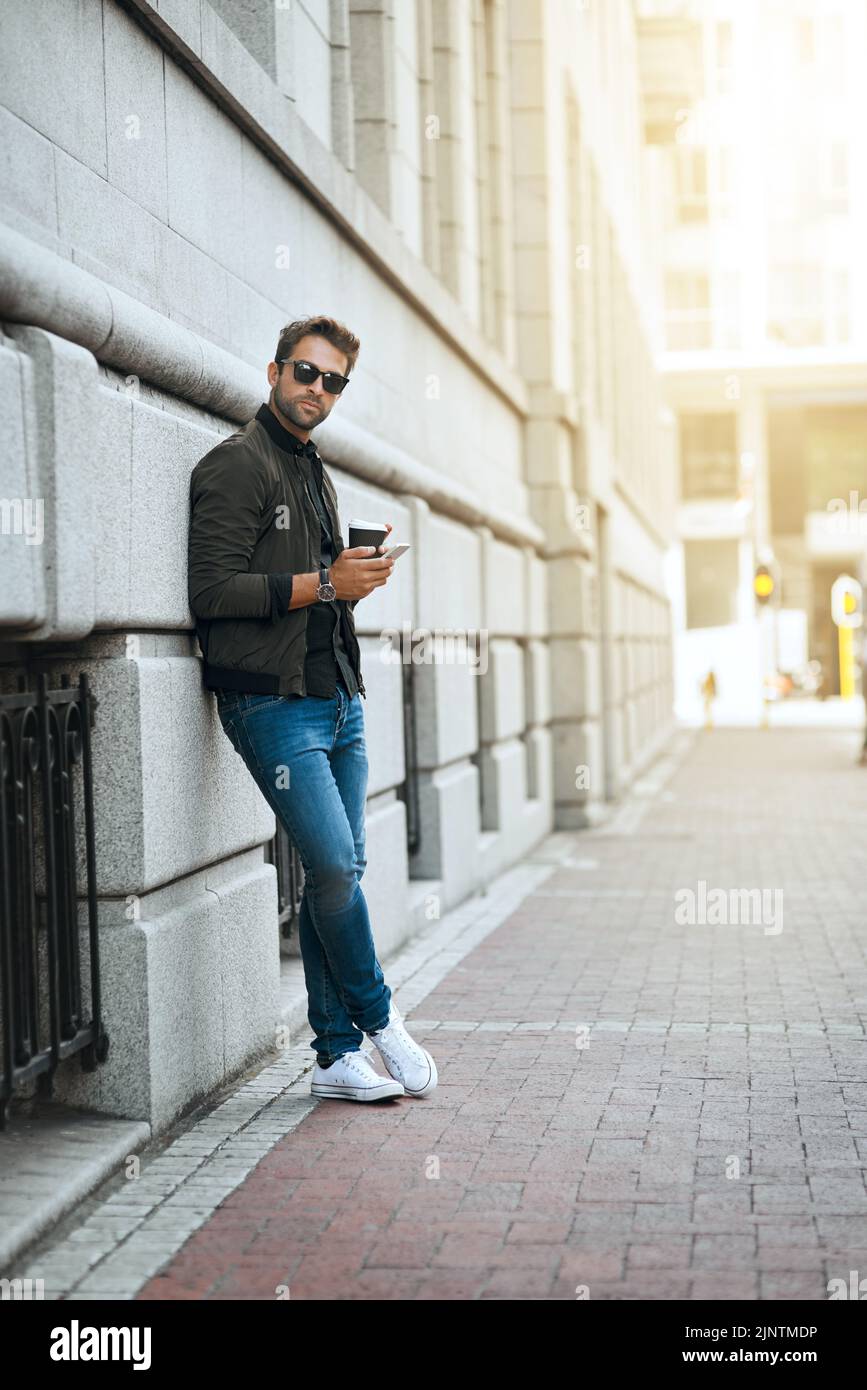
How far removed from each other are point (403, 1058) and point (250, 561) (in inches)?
61.0

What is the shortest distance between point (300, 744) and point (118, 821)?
1.86 ft

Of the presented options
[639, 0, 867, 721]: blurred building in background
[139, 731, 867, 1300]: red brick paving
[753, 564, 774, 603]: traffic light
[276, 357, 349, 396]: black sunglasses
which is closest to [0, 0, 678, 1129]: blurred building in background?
[276, 357, 349, 396]: black sunglasses

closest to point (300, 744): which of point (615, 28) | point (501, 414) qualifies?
point (501, 414)

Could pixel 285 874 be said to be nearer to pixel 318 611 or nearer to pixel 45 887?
pixel 318 611

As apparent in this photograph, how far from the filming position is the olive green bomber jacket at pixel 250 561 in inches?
208

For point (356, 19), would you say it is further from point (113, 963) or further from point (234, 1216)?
point (234, 1216)

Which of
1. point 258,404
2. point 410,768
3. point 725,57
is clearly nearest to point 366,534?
point 258,404

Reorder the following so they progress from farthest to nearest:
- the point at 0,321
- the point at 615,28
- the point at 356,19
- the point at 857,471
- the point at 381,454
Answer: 1. the point at 857,471
2. the point at 615,28
3. the point at 356,19
4. the point at 381,454
5. the point at 0,321

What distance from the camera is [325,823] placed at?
5375 millimetres

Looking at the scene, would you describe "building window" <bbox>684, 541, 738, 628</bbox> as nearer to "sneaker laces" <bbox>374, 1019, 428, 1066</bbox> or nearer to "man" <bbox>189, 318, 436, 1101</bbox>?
"sneaker laces" <bbox>374, 1019, 428, 1066</bbox>

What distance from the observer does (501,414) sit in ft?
46.7

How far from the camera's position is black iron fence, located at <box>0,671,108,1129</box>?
453 cm

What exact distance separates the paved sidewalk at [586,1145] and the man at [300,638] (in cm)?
51

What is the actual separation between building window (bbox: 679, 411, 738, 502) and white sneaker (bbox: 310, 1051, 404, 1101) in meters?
52.0
